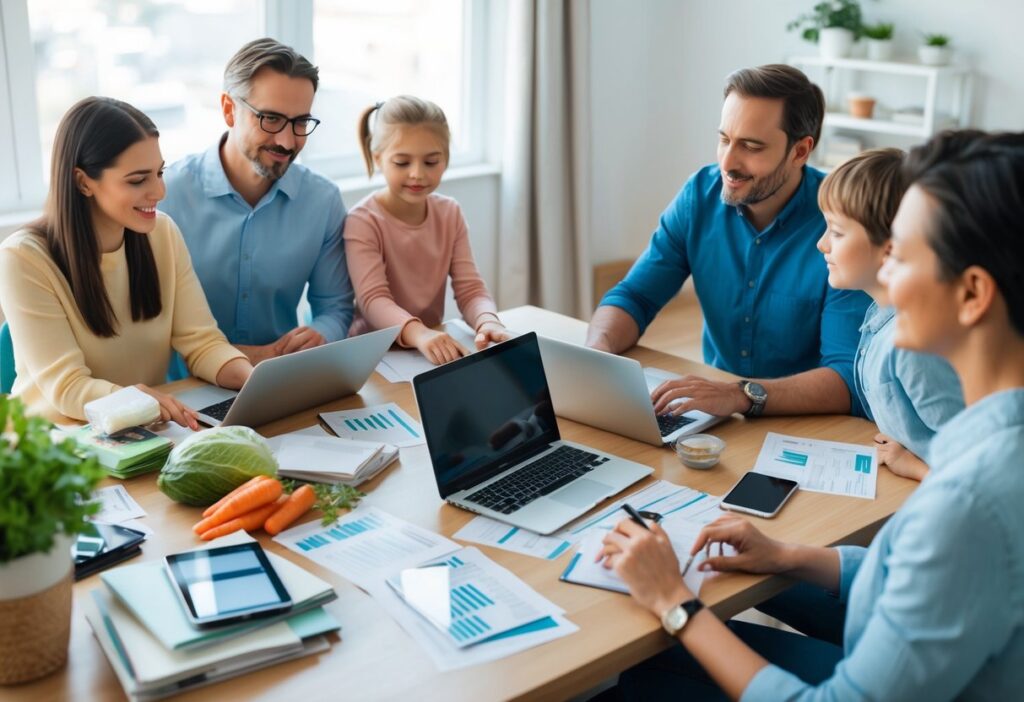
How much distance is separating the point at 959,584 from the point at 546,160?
3451 mm

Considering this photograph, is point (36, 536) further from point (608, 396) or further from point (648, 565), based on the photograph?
point (608, 396)

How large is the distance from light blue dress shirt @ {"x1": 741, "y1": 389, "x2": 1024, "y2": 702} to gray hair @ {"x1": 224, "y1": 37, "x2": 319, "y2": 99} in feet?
6.12

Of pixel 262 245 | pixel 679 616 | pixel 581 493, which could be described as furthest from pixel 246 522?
pixel 262 245

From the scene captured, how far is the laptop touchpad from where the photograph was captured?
5.72 ft

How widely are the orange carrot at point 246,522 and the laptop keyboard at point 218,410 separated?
42 cm

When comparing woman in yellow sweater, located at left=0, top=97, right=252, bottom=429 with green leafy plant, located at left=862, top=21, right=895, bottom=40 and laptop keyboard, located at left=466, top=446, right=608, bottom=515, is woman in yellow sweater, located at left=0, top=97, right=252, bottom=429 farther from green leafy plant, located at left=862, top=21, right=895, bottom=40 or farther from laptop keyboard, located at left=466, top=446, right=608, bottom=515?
green leafy plant, located at left=862, top=21, right=895, bottom=40

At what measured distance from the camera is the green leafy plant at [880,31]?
4.33m

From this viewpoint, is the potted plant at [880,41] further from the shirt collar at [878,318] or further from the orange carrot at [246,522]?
the orange carrot at [246,522]

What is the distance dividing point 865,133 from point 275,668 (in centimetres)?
396

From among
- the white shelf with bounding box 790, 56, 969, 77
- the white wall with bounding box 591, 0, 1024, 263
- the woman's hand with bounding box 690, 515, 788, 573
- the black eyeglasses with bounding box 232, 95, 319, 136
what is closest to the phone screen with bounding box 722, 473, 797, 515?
the woman's hand with bounding box 690, 515, 788, 573

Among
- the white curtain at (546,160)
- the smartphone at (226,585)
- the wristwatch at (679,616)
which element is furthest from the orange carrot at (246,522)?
the white curtain at (546,160)

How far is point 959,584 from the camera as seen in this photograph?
1.14m

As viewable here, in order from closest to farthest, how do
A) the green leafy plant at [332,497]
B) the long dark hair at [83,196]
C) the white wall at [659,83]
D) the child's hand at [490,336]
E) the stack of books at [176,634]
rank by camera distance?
the stack of books at [176,634] < the green leafy plant at [332,497] < the long dark hair at [83,196] < the child's hand at [490,336] < the white wall at [659,83]

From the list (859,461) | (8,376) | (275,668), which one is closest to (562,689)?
(275,668)
